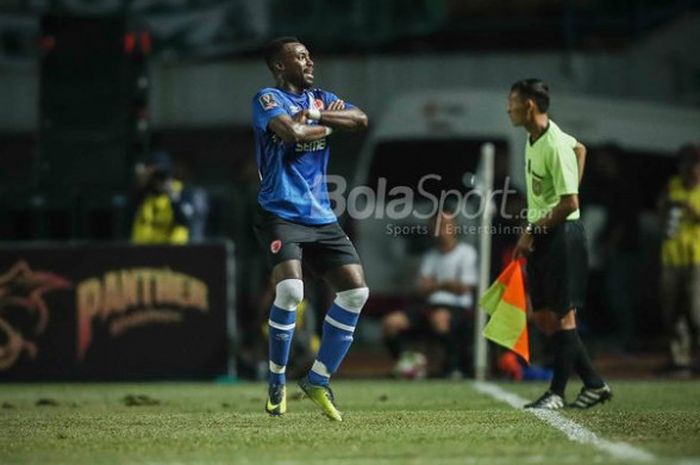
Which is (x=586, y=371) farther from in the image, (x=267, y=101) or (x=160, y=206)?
(x=160, y=206)

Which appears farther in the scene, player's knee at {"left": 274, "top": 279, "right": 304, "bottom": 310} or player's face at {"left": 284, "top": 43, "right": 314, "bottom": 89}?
player's face at {"left": 284, "top": 43, "right": 314, "bottom": 89}

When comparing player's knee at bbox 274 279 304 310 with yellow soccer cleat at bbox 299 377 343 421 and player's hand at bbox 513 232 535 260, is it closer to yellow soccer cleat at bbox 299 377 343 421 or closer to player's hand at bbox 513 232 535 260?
yellow soccer cleat at bbox 299 377 343 421

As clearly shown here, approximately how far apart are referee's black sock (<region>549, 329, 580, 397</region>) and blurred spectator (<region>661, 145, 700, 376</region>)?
528 centimetres

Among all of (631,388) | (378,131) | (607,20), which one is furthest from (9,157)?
(631,388)

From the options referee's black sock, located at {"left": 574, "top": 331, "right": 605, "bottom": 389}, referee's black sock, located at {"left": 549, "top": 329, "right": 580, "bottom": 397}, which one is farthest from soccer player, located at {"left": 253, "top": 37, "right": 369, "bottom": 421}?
referee's black sock, located at {"left": 574, "top": 331, "right": 605, "bottom": 389}

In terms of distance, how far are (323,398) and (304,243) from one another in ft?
3.07

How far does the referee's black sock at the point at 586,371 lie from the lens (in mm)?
11305

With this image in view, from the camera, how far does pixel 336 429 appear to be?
31.5 ft

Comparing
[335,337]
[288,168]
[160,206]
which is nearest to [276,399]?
[335,337]

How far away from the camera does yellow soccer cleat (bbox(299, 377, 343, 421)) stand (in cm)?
1027

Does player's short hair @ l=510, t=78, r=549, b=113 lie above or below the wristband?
above

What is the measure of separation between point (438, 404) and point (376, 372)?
578cm

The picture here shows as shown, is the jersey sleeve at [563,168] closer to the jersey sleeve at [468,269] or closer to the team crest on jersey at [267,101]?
the team crest on jersey at [267,101]

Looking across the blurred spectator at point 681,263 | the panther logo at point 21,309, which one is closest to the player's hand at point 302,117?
the panther logo at point 21,309
